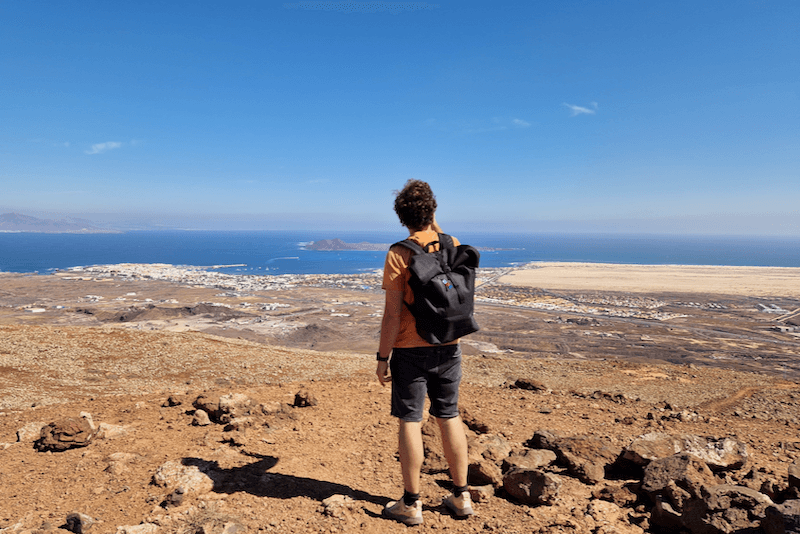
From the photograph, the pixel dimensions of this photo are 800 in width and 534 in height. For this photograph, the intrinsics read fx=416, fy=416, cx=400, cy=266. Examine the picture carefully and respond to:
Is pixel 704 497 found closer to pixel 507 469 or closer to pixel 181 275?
pixel 507 469

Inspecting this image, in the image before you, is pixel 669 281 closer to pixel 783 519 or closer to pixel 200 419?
pixel 783 519

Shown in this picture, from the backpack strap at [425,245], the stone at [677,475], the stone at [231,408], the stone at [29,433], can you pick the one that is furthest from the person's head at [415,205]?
the stone at [29,433]

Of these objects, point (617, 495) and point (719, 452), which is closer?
point (617, 495)

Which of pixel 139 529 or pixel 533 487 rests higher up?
pixel 533 487

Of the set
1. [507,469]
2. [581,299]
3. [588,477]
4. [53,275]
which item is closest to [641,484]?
[588,477]

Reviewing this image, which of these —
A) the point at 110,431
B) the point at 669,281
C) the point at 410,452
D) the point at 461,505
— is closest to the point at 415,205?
the point at 410,452

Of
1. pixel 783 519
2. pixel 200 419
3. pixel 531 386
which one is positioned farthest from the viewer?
pixel 531 386

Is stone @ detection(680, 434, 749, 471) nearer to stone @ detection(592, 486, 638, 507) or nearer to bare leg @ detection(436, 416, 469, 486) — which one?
stone @ detection(592, 486, 638, 507)

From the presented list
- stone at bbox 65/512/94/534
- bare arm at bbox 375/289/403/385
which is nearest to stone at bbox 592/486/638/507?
bare arm at bbox 375/289/403/385
